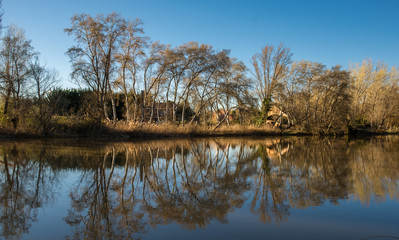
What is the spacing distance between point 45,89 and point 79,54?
4149 millimetres

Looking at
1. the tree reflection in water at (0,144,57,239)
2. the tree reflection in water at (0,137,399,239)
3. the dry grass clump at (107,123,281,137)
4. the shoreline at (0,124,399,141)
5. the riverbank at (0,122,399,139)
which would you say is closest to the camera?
the tree reflection in water at (0,144,57,239)

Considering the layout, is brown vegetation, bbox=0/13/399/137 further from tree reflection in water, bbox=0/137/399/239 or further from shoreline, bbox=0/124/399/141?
tree reflection in water, bbox=0/137/399/239

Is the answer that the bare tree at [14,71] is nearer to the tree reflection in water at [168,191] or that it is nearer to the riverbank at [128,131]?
the riverbank at [128,131]

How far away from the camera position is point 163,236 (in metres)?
3.20

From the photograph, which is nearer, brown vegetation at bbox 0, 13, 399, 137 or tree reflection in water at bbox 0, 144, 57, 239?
tree reflection in water at bbox 0, 144, 57, 239

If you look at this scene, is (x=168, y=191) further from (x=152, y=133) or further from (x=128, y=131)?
(x=152, y=133)

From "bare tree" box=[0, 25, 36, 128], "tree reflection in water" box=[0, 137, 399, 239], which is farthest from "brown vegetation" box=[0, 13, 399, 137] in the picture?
"tree reflection in water" box=[0, 137, 399, 239]

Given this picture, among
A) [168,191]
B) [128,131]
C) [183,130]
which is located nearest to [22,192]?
[168,191]

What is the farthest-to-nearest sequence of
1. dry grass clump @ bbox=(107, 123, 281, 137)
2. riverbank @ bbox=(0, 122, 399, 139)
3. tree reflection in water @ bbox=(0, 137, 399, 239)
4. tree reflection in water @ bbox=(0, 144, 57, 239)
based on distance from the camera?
1. dry grass clump @ bbox=(107, 123, 281, 137)
2. riverbank @ bbox=(0, 122, 399, 139)
3. tree reflection in water @ bbox=(0, 137, 399, 239)
4. tree reflection in water @ bbox=(0, 144, 57, 239)

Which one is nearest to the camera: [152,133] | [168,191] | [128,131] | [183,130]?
[168,191]

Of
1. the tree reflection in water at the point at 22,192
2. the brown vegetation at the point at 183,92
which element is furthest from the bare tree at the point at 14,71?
the tree reflection in water at the point at 22,192

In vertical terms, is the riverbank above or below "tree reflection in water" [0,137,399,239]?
above

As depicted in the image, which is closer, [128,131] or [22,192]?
[22,192]

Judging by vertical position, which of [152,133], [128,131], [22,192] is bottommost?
[22,192]
